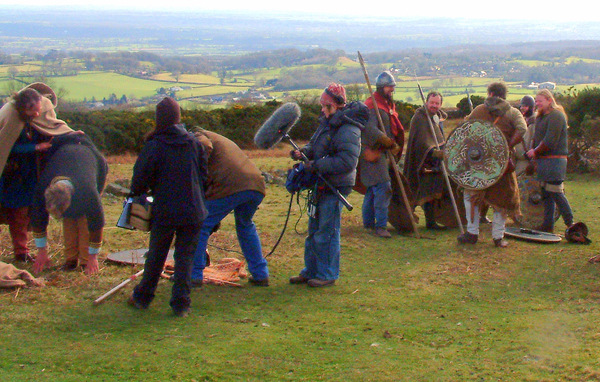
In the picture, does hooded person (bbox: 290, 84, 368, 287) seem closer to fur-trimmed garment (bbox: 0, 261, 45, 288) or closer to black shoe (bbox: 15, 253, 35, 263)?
fur-trimmed garment (bbox: 0, 261, 45, 288)

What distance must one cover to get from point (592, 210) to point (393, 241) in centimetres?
456

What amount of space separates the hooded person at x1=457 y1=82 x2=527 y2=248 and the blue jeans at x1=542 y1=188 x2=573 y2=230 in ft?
3.84

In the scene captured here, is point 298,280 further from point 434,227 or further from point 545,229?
point 545,229

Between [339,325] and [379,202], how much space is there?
3788mm

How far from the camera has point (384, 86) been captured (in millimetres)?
9180

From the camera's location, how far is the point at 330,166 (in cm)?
655

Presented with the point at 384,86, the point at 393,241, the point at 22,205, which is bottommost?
the point at 393,241

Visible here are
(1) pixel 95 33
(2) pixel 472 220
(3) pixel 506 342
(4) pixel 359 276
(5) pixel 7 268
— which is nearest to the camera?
(3) pixel 506 342

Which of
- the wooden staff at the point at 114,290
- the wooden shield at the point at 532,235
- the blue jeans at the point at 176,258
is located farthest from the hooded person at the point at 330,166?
the wooden shield at the point at 532,235

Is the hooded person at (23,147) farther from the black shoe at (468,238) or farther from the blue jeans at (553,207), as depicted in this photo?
the blue jeans at (553,207)

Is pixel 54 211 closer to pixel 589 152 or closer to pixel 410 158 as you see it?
pixel 410 158

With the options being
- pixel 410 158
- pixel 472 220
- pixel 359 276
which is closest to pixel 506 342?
pixel 359 276

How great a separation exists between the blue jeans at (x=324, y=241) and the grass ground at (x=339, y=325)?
0.21 m

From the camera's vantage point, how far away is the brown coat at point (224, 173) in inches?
252
